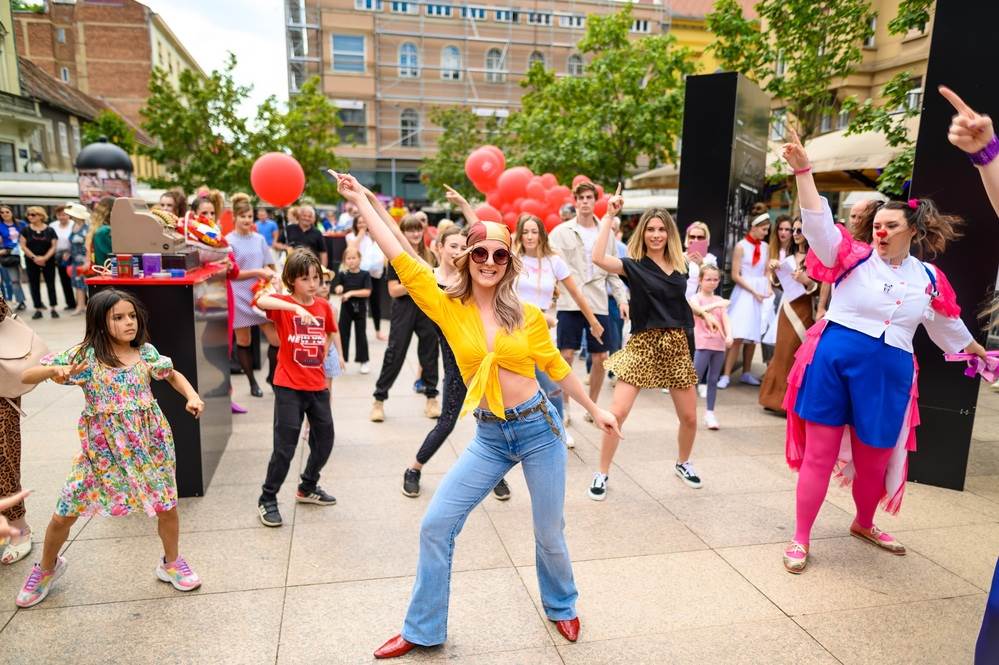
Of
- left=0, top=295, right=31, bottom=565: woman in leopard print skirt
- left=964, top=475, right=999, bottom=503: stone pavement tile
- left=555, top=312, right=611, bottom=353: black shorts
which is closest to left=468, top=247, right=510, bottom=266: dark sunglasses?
left=0, top=295, right=31, bottom=565: woman in leopard print skirt

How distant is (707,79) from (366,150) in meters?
38.4

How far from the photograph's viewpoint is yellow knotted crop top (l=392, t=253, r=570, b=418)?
275cm

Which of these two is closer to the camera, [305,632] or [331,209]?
[305,632]

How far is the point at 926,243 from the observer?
376 centimetres

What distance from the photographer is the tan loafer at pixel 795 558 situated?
369cm

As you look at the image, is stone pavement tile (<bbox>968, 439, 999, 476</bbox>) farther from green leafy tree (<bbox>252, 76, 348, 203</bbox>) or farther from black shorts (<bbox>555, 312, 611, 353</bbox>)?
green leafy tree (<bbox>252, 76, 348, 203</bbox>)

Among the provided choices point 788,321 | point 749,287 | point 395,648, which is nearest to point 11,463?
point 395,648

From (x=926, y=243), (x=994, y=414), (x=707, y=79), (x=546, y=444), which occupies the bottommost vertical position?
(x=994, y=414)

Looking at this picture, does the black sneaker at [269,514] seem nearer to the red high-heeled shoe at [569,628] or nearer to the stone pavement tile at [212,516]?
the stone pavement tile at [212,516]

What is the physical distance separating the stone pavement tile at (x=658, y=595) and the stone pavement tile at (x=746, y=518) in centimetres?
33

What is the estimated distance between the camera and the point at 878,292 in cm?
359

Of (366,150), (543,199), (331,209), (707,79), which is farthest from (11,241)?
(366,150)

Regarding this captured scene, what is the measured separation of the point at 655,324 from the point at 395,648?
8.97 ft

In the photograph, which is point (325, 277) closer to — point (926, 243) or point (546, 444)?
point (546, 444)
